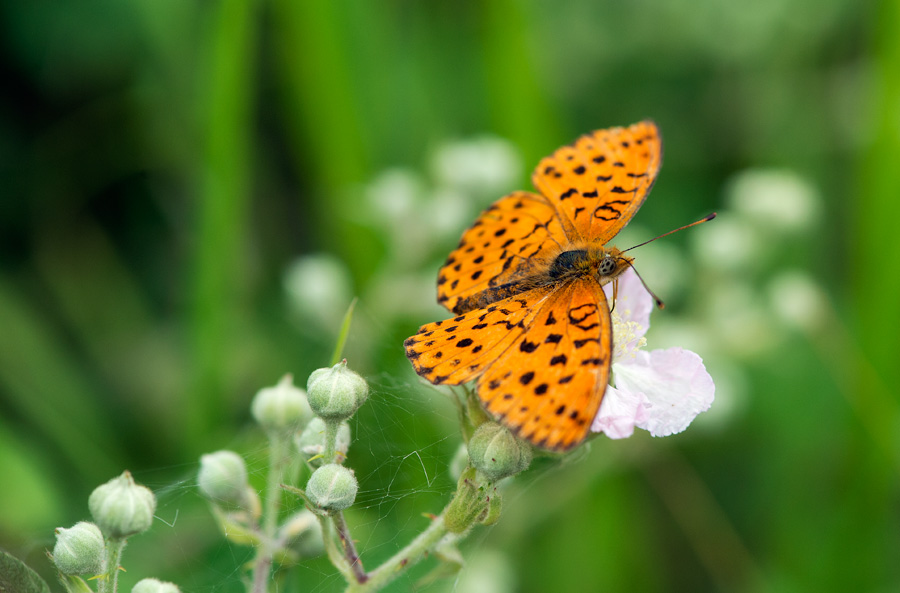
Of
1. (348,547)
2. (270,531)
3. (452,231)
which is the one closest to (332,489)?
(348,547)

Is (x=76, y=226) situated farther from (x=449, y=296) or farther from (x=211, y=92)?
(x=449, y=296)

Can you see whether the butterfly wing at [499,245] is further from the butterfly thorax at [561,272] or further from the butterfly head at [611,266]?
the butterfly head at [611,266]

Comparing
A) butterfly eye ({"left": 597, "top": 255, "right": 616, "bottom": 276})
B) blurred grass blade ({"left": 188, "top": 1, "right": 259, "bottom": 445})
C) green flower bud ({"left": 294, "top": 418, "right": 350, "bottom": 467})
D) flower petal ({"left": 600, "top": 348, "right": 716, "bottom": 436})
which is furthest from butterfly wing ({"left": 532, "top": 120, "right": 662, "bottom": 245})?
blurred grass blade ({"left": 188, "top": 1, "right": 259, "bottom": 445})

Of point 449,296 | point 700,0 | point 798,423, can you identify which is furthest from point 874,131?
point 449,296

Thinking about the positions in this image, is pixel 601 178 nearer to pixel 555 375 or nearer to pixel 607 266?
pixel 607 266

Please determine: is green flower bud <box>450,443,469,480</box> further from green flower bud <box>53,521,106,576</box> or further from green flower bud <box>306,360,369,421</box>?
green flower bud <box>53,521,106,576</box>

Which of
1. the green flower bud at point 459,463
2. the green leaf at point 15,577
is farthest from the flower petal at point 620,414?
the green leaf at point 15,577
